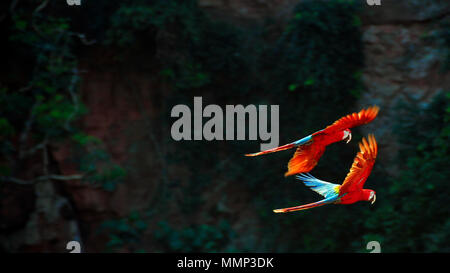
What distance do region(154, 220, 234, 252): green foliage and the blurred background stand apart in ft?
0.05

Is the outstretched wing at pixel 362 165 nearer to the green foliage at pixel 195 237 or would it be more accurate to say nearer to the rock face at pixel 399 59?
the rock face at pixel 399 59

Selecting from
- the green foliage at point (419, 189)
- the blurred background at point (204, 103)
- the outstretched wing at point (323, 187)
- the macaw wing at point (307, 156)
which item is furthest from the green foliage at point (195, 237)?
the macaw wing at point (307, 156)

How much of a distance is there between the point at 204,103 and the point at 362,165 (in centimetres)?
285

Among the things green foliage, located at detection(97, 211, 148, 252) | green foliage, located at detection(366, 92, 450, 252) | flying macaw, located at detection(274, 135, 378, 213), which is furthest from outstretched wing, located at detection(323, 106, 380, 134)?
green foliage, located at detection(97, 211, 148, 252)

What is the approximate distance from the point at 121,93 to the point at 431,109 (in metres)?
3.32

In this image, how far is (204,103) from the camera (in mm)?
5148

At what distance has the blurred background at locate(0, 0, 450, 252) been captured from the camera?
15.0 ft

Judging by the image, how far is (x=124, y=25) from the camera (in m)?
4.96

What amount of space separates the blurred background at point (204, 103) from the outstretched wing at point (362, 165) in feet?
6.50

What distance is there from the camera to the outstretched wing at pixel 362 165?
2494 millimetres

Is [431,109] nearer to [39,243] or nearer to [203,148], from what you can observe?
[203,148]

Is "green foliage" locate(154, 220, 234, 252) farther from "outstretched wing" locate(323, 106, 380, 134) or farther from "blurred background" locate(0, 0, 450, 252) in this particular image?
"outstretched wing" locate(323, 106, 380, 134)

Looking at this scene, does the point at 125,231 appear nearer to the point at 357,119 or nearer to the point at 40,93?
the point at 40,93
